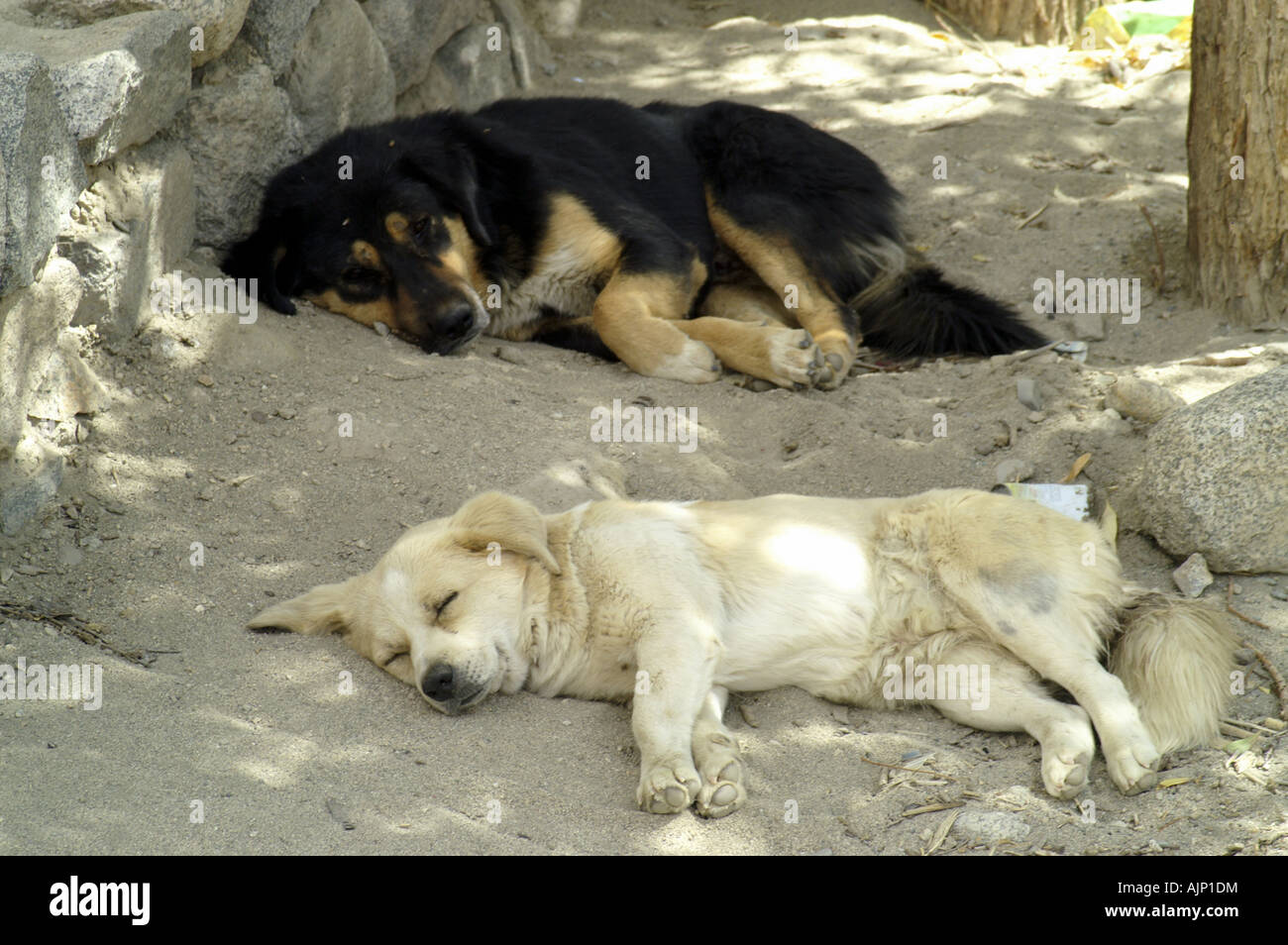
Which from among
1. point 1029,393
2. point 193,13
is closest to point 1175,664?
point 1029,393

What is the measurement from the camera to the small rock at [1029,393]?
525 cm

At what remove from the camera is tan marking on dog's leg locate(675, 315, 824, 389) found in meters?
5.71

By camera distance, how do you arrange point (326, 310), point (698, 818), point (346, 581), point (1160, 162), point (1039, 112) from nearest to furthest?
point (698, 818) < point (346, 581) < point (326, 310) < point (1160, 162) < point (1039, 112)

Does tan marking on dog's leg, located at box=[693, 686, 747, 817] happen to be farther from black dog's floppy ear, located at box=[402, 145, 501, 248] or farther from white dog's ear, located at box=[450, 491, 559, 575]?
black dog's floppy ear, located at box=[402, 145, 501, 248]

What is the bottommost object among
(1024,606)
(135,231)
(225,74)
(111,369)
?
(1024,606)

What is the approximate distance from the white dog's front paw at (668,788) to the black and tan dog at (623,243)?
2.75m

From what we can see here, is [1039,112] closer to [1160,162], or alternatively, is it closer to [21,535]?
[1160,162]

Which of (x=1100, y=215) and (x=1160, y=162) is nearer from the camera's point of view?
(x=1100, y=215)

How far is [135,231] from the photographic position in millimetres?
4789

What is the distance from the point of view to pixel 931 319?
6258mm

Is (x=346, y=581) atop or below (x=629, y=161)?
below

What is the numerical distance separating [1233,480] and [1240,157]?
2209 mm

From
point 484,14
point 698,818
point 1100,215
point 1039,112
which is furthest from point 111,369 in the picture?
point 1039,112

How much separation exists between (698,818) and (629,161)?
420 centimetres
